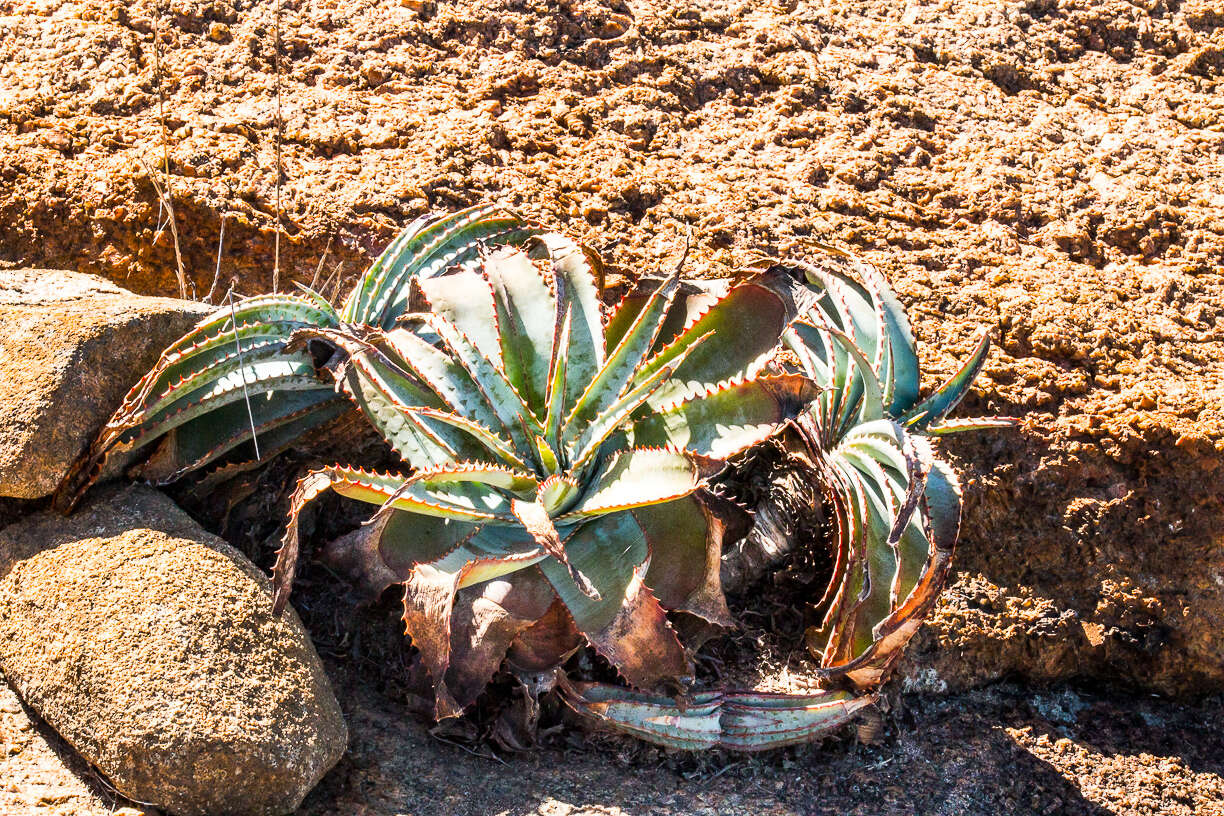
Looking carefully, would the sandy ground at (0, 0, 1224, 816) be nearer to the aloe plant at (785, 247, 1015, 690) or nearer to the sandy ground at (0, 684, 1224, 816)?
the sandy ground at (0, 684, 1224, 816)

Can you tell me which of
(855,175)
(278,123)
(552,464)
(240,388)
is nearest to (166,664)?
(240,388)

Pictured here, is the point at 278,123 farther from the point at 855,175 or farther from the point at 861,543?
the point at 861,543

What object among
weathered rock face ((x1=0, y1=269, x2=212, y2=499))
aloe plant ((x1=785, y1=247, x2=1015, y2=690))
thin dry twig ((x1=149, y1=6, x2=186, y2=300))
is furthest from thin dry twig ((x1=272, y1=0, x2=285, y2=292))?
aloe plant ((x1=785, y1=247, x2=1015, y2=690))

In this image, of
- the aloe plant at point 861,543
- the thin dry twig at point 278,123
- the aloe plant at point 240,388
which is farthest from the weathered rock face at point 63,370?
the aloe plant at point 861,543

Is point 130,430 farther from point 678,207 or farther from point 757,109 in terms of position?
point 757,109

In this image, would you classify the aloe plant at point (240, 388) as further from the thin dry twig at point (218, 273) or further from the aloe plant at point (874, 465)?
the aloe plant at point (874, 465)
